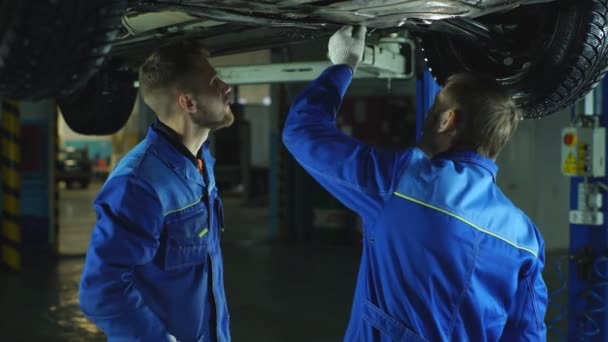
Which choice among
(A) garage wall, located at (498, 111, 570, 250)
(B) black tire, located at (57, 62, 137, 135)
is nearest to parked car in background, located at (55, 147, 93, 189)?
(A) garage wall, located at (498, 111, 570, 250)

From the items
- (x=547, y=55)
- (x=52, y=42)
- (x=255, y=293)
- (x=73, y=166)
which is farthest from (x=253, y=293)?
(x=73, y=166)

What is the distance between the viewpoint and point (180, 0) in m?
1.81

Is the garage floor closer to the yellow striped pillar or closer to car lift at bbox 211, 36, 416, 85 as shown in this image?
the yellow striped pillar

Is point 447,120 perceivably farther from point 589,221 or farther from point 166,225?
point 589,221

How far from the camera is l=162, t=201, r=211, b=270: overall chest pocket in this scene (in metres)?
1.68

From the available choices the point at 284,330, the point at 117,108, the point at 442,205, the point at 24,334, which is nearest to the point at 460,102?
the point at 442,205

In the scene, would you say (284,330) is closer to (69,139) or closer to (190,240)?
(190,240)

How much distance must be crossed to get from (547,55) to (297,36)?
2.90 feet

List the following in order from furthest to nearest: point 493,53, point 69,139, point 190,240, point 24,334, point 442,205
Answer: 1. point 69,139
2. point 24,334
3. point 493,53
4. point 190,240
5. point 442,205

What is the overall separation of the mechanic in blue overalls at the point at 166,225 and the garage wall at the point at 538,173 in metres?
6.62

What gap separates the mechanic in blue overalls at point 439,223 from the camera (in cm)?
151

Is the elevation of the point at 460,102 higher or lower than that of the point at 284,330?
higher

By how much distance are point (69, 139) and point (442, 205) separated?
1994 cm

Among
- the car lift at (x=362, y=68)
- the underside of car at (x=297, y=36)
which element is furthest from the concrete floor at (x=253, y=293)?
the underside of car at (x=297, y=36)
